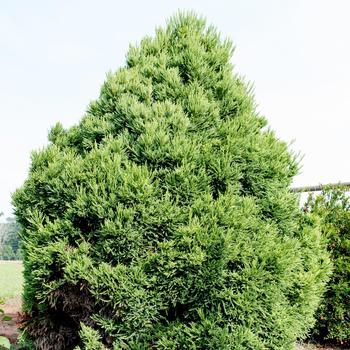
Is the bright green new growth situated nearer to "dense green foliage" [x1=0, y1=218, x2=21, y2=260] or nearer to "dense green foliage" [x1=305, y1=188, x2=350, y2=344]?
"dense green foliage" [x1=305, y1=188, x2=350, y2=344]

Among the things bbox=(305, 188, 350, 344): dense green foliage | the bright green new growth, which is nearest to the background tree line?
bbox=(305, 188, 350, 344): dense green foliage

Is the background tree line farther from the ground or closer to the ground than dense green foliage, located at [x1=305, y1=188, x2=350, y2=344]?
closer to the ground

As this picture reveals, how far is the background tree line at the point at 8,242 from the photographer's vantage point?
71.3 m

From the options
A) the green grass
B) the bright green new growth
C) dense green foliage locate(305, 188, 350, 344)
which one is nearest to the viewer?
the bright green new growth

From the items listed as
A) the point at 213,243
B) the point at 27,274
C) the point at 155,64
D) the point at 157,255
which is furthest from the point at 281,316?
the point at 155,64

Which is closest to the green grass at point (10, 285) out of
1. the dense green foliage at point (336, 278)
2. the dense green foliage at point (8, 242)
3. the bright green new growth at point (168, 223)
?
the bright green new growth at point (168, 223)

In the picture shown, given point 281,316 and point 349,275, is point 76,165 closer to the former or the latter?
point 281,316

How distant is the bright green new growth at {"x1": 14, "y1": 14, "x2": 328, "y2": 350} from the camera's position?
3.26 meters

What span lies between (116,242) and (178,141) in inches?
37.9

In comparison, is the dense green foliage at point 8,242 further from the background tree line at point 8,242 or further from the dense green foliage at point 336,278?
the dense green foliage at point 336,278

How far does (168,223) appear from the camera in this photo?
3350 millimetres

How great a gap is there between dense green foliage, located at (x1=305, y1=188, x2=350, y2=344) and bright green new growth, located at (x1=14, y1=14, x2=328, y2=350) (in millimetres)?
2515

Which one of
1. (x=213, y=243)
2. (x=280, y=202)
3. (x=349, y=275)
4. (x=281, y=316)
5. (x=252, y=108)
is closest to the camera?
(x=213, y=243)

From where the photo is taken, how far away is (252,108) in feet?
13.2
